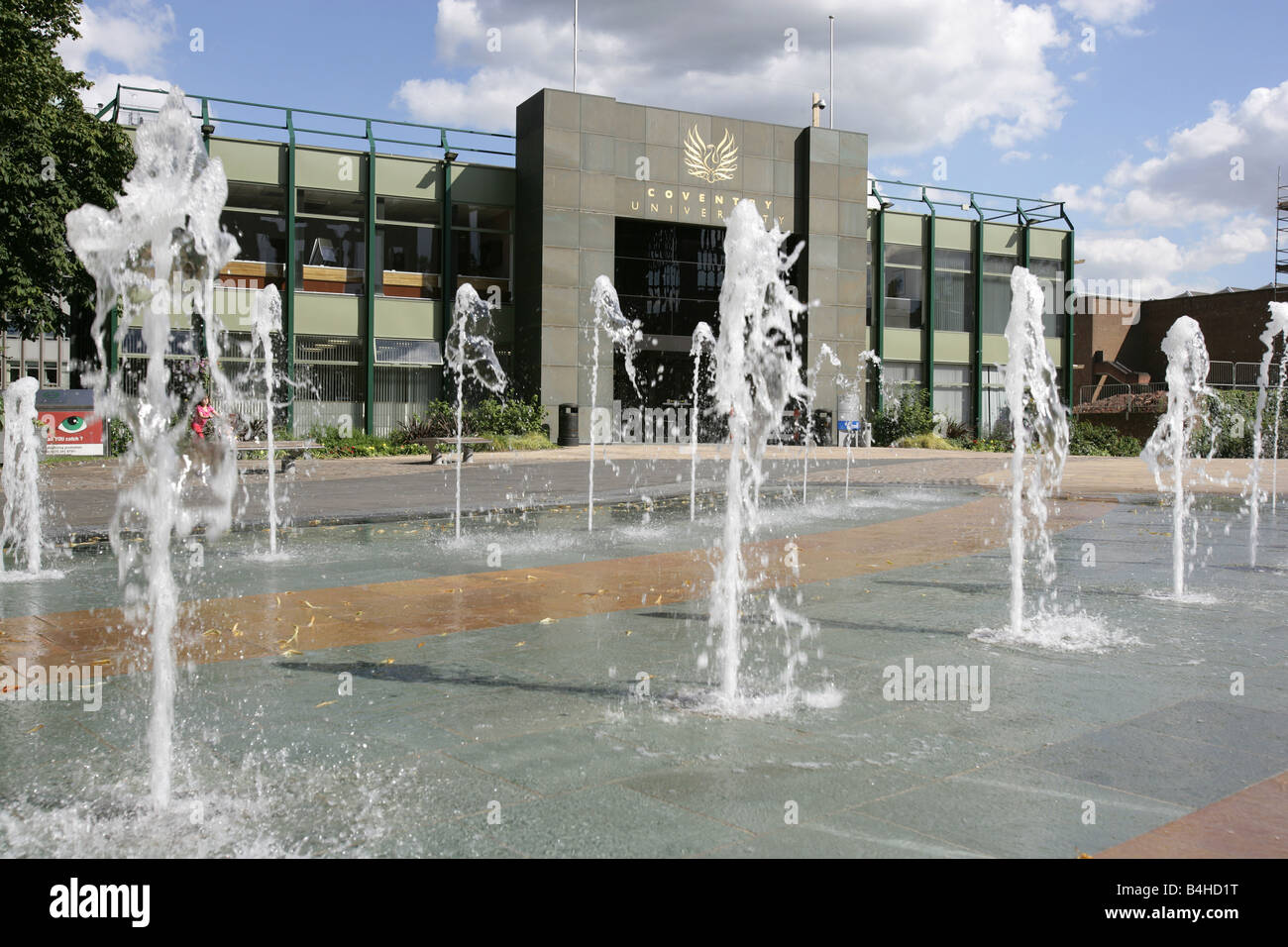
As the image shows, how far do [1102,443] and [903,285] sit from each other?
26.1ft

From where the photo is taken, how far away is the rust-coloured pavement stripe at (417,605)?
579 centimetres

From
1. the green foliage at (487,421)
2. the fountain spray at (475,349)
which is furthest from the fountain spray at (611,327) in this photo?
the fountain spray at (475,349)

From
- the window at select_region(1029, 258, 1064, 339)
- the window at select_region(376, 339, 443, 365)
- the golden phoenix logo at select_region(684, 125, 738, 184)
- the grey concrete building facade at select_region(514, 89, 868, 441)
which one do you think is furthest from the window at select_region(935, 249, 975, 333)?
the window at select_region(376, 339, 443, 365)

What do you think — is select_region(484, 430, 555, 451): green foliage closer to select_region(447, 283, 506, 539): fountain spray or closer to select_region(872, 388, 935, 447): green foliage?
select_region(447, 283, 506, 539): fountain spray

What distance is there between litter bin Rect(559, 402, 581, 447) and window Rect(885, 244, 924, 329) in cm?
1255

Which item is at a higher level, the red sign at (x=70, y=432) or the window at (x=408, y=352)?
the window at (x=408, y=352)

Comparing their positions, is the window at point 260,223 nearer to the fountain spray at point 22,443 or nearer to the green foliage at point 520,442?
the green foliage at point 520,442

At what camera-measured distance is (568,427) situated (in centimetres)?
2681

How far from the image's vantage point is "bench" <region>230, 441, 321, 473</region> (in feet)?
64.4

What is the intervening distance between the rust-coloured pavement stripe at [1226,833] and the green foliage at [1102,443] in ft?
96.2

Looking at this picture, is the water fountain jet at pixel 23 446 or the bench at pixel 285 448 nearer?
the water fountain jet at pixel 23 446

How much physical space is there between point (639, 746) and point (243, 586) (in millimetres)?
4666

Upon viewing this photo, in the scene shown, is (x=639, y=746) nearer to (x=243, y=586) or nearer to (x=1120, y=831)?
(x=1120, y=831)

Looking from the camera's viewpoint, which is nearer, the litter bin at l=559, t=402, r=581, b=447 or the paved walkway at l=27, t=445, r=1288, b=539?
the paved walkway at l=27, t=445, r=1288, b=539
